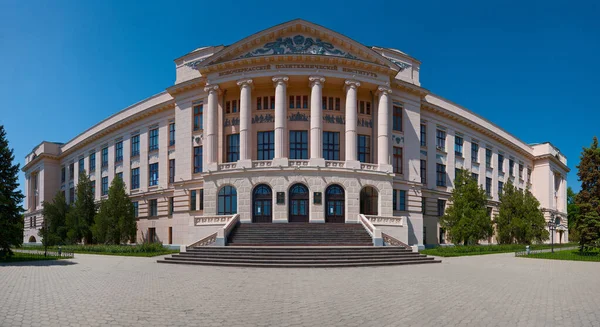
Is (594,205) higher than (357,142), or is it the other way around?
(357,142)

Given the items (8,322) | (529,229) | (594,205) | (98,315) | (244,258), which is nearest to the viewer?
(8,322)

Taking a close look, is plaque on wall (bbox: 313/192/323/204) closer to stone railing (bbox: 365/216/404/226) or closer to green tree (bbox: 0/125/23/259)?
stone railing (bbox: 365/216/404/226)

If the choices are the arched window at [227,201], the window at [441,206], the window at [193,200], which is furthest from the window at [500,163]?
the window at [193,200]

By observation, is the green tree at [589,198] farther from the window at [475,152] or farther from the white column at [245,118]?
the white column at [245,118]

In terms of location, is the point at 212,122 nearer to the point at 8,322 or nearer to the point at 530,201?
the point at 8,322

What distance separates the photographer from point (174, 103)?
44.3 meters

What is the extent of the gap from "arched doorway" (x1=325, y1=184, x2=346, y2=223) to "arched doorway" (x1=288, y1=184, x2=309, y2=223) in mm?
1844

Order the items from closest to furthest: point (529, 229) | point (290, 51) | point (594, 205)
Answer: point (594, 205), point (290, 51), point (529, 229)

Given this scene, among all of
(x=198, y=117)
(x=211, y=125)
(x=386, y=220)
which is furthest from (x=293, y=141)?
(x=386, y=220)

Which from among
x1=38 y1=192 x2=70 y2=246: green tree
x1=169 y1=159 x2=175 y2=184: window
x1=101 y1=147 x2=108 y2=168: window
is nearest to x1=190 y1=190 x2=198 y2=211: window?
x1=169 y1=159 x2=175 y2=184: window

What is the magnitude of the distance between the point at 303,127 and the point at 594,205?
80.9ft

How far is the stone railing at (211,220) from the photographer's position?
1281 inches

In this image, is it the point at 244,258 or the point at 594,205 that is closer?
the point at 244,258

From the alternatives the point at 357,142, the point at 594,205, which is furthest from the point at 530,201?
the point at 357,142
